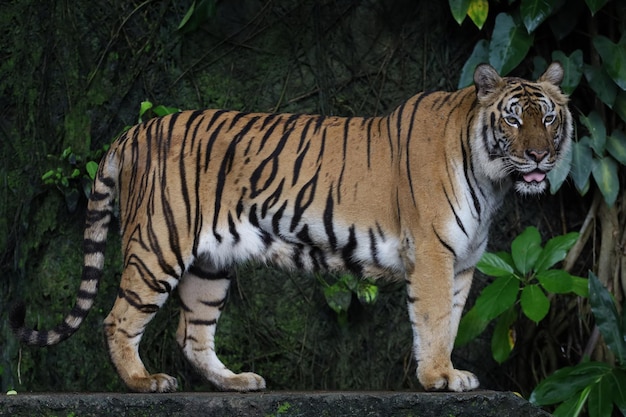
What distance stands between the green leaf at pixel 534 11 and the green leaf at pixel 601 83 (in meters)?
0.47

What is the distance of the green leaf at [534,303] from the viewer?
5.18 metres

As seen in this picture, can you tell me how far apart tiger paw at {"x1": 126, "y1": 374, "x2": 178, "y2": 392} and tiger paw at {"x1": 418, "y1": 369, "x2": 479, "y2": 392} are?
3.43 feet

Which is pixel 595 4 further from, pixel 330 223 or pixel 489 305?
pixel 330 223

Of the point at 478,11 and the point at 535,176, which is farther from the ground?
the point at 478,11

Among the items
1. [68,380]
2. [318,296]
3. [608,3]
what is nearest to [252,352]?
[318,296]

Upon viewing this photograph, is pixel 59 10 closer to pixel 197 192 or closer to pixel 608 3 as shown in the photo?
pixel 197 192

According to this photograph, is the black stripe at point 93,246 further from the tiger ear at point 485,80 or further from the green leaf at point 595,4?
the green leaf at point 595,4

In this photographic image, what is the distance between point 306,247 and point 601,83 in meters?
2.50

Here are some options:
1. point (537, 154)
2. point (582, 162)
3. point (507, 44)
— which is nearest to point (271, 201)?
point (537, 154)

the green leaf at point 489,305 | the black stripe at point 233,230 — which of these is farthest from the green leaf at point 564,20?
the black stripe at point 233,230

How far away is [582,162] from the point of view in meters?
6.01

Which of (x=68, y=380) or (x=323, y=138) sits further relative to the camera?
(x=68, y=380)

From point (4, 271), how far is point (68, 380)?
0.85 metres

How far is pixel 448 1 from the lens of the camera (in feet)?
20.3
